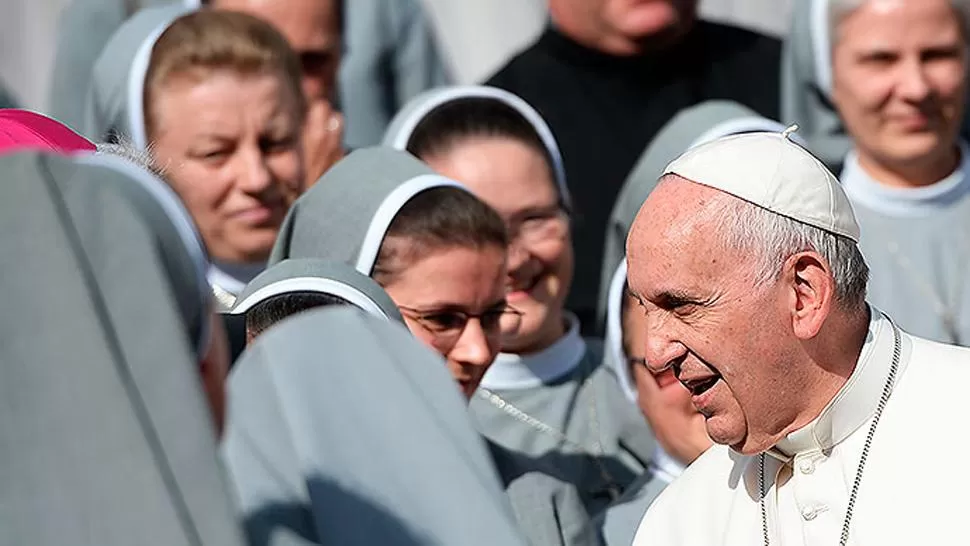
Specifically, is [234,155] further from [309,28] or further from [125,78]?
[309,28]

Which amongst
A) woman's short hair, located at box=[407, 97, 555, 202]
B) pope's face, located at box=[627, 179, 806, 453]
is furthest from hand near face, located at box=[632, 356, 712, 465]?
pope's face, located at box=[627, 179, 806, 453]

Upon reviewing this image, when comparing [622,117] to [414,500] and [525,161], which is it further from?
[414,500]

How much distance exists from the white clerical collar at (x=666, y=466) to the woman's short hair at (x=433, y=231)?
73 cm

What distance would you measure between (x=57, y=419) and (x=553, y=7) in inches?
176

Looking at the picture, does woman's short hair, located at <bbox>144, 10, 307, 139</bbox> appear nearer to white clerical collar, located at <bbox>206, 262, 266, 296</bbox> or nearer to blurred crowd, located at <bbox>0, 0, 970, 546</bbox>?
blurred crowd, located at <bbox>0, 0, 970, 546</bbox>

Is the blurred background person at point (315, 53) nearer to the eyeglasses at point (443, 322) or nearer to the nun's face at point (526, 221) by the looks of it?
the nun's face at point (526, 221)

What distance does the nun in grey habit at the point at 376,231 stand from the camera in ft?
14.2

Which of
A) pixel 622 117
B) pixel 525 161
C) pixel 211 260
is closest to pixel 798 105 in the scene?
pixel 622 117

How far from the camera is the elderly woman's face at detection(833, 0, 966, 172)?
5715 mm

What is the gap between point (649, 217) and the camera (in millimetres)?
3422

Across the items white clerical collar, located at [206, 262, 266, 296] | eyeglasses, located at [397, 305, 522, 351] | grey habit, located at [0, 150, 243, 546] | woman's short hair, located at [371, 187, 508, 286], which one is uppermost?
grey habit, located at [0, 150, 243, 546]

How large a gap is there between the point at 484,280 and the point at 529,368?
0.98 m

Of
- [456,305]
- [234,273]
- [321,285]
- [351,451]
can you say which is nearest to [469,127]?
[234,273]

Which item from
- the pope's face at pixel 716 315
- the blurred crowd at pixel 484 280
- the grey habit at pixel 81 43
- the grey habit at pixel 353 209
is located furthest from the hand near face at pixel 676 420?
the grey habit at pixel 81 43
